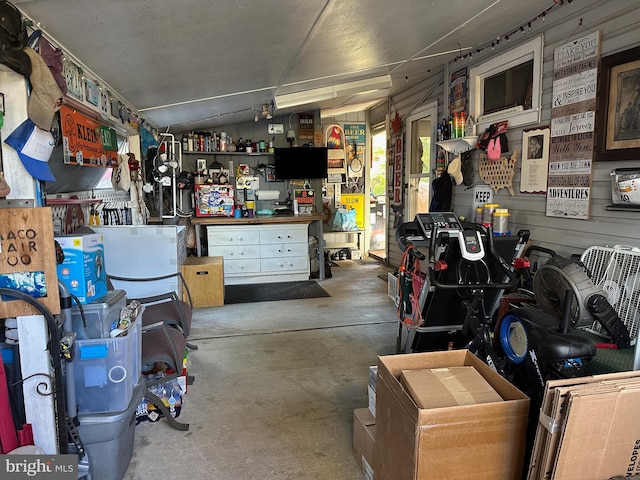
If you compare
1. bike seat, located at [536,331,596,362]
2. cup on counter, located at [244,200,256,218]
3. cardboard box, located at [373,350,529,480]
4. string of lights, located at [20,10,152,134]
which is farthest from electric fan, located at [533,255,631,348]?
cup on counter, located at [244,200,256,218]

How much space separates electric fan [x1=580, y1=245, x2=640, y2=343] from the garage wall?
0.55 ft

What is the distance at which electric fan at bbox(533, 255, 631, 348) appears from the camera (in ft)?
6.64

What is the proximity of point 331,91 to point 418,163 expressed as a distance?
66.0 inches

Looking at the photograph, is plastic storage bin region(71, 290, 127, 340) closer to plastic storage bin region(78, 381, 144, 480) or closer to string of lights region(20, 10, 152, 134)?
plastic storage bin region(78, 381, 144, 480)

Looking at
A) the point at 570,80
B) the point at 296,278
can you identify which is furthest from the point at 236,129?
the point at 570,80

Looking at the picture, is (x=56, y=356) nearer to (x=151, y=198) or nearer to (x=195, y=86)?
(x=195, y=86)

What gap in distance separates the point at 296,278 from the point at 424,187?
2295 mm

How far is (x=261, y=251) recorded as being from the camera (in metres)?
5.86

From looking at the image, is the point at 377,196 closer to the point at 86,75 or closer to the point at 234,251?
the point at 234,251

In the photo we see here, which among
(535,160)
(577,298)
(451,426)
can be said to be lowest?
(451,426)

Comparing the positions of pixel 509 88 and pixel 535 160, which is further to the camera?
pixel 509 88

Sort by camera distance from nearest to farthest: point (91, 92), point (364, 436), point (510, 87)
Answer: point (364, 436) < point (91, 92) < point (510, 87)

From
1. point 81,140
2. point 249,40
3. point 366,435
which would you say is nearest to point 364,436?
point 366,435

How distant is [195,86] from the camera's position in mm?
3686
